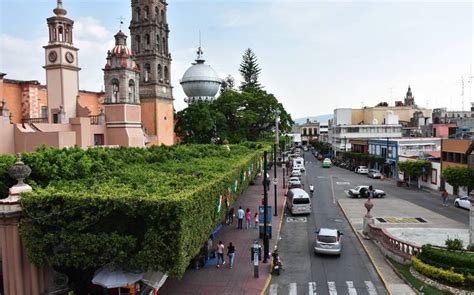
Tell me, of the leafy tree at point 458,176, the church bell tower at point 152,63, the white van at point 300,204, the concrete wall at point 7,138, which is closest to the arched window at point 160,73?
the church bell tower at point 152,63

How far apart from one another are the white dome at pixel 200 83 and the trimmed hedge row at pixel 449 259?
5454 centimetres

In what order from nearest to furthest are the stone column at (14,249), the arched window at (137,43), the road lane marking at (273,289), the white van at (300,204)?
the stone column at (14,249) < the road lane marking at (273,289) < the white van at (300,204) < the arched window at (137,43)

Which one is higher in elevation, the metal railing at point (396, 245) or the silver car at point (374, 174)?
the metal railing at point (396, 245)

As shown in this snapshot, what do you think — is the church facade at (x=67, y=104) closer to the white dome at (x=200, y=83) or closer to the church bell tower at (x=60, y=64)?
the church bell tower at (x=60, y=64)

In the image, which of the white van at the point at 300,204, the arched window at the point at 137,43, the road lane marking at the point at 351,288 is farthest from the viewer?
the arched window at the point at 137,43

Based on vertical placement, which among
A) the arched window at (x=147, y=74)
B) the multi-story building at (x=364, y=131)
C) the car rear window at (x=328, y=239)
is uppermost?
the arched window at (x=147, y=74)

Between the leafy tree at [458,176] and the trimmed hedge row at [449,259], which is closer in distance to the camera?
the trimmed hedge row at [449,259]

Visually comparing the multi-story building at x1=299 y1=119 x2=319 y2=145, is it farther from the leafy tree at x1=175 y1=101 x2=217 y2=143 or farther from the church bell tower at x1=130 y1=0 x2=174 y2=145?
the church bell tower at x1=130 y1=0 x2=174 y2=145

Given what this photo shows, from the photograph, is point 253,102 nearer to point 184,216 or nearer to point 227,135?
point 227,135

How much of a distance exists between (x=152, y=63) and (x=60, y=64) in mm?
13107

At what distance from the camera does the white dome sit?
69500 mm

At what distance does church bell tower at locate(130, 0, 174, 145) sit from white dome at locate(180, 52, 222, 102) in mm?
21366

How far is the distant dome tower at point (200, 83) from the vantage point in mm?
69500

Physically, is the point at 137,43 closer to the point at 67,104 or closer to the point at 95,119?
the point at 95,119
